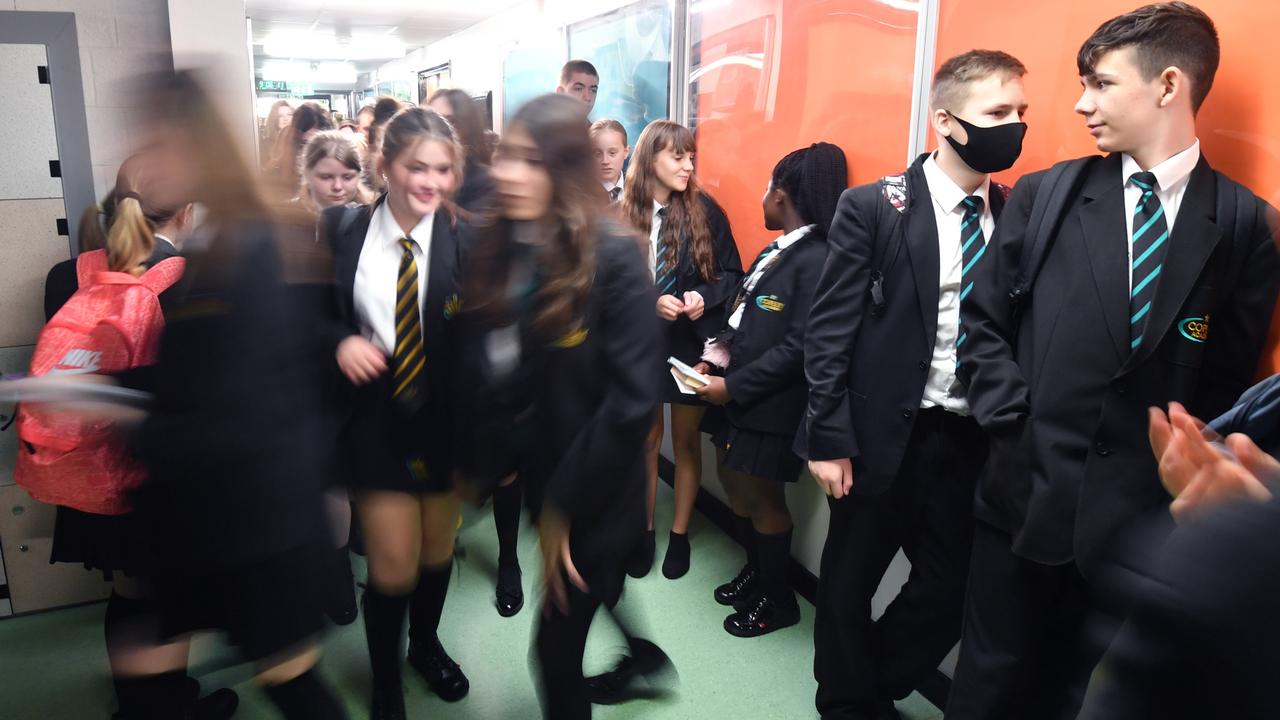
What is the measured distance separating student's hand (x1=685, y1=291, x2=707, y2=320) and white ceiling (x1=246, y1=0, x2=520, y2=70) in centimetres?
653

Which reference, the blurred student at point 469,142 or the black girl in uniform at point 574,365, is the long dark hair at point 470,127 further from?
the black girl in uniform at point 574,365

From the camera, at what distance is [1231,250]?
1.58 m

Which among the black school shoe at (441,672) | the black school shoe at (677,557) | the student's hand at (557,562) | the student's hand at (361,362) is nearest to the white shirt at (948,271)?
the student's hand at (557,562)

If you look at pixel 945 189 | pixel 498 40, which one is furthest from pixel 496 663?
pixel 498 40

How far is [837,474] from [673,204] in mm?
1568

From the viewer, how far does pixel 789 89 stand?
3.30 meters

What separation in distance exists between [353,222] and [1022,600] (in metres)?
2.05

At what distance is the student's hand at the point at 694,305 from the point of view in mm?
3334

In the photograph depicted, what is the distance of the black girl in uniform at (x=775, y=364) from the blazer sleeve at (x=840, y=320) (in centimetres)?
52

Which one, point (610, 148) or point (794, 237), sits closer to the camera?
point (794, 237)

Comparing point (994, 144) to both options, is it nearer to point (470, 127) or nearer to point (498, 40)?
point (470, 127)

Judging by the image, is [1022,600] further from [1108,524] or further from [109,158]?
[109,158]

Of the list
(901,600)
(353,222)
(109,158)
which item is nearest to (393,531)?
(353,222)

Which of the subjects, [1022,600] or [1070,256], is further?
[1022,600]
